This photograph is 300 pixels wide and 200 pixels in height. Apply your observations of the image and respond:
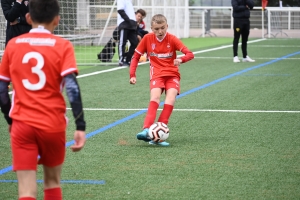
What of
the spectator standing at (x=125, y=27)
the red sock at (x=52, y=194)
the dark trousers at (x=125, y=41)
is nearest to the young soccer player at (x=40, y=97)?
the red sock at (x=52, y=194)

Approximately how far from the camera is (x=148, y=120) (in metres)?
8.54

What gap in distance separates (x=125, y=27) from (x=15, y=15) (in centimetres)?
705

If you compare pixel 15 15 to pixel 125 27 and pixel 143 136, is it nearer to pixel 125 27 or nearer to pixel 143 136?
pixel 143 136

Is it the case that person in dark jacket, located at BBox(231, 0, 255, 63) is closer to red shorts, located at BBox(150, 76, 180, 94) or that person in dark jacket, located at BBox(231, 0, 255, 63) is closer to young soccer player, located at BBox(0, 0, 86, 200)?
red shorts, located at BBox(150, 76, 180, 94)

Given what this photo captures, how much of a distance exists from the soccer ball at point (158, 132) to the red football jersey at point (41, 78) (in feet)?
11.7

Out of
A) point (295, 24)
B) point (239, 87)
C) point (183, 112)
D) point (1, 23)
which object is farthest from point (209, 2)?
point (183, 112)

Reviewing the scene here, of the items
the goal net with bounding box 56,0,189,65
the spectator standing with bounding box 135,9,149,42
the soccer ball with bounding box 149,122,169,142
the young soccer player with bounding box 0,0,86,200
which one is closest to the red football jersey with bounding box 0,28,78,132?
the young soccer player with bounding box 0,0,86,200

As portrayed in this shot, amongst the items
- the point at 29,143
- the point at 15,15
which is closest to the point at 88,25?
the point at 15,15

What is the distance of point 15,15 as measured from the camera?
11555 millimetres

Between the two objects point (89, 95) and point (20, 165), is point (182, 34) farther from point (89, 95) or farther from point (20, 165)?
point (20, 165)

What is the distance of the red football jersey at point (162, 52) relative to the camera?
8852 millimetres

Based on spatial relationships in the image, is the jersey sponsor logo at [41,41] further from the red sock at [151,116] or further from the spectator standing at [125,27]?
the spectator standing at [125,27]

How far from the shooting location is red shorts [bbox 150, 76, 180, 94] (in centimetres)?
880

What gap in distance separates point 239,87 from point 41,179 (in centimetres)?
773
